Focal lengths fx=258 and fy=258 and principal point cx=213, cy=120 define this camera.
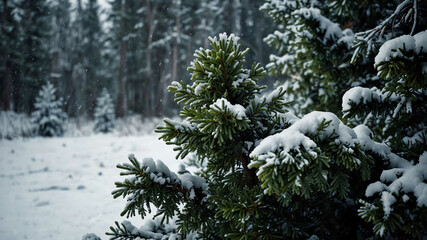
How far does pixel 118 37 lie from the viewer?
2642 centimetres

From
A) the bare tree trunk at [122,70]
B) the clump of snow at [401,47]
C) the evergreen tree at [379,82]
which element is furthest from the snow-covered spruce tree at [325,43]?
the bare tree trunk at [122,70]

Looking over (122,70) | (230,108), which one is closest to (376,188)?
(230,108)

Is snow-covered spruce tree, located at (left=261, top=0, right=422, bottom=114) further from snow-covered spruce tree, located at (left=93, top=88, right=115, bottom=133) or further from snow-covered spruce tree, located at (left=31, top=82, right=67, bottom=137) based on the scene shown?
snow-covered spruce tree, located at (left=93, top=88, right=115, bottom=133)

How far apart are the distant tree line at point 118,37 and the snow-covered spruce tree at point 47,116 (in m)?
5.31

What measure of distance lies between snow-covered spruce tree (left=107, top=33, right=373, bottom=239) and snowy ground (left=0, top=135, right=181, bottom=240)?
2629 mm

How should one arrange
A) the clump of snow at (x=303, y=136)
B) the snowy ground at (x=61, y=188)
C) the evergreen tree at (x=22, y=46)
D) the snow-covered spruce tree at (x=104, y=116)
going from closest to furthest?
the clump of snow at (x=303, y=136)
the snowy ground at (x=61, y=188)
the snow-covered spruce tree at (x=104, y=116)
the evergreen tree at (x=22, y=46)

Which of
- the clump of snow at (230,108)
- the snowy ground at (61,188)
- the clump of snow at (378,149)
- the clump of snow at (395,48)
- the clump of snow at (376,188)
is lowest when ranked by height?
the snowy ground at (61,188)

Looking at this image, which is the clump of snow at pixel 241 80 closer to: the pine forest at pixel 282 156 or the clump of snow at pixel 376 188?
the pine forest at pixel 282 156

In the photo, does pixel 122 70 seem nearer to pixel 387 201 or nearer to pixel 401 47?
pixel 401 47

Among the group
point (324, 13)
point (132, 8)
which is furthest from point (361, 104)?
point (132, 8)

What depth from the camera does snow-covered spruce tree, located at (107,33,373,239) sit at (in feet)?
3.80

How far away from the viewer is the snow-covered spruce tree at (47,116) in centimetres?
1447

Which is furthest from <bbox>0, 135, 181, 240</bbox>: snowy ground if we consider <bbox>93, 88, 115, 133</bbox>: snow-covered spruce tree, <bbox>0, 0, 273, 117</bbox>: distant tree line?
<bbox>0, 0, 273, 117</bbox>: distant tree line

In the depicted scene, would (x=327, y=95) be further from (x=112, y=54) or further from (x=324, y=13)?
(x=112, y=54)
